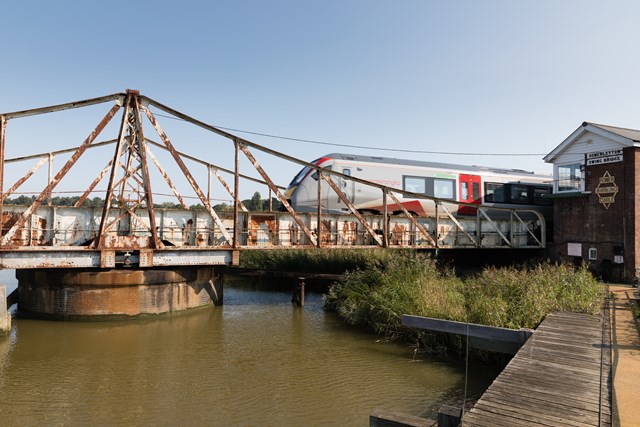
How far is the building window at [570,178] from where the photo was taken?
68.5 ft

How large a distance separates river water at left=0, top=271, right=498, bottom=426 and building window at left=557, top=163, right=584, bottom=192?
13858 mm

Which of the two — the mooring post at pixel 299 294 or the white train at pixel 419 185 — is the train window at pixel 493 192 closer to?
the white train at pixel 419 185

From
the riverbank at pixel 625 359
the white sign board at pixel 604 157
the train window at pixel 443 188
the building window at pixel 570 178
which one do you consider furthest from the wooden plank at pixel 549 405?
the building window at pixel 570 178

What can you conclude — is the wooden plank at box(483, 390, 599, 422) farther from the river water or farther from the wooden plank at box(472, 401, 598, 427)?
the river water

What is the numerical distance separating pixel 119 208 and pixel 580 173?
2008 cm

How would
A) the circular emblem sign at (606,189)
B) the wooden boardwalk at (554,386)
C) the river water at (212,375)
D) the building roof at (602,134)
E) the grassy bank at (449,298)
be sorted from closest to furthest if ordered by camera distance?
the wooden boardwalk at (554,386) → the river water at (212,375) → the grassy bank at (449,298) → the building roof at (602,134) → the circular emblem sign at (606,189)

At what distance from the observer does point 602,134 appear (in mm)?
19688

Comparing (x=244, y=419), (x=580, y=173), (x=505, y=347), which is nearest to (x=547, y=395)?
(x=505, y=347)

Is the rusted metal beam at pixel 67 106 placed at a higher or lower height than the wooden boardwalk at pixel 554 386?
higher

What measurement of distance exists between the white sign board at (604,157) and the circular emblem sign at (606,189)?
57 cm

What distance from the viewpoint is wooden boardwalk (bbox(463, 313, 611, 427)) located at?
5.18 meters

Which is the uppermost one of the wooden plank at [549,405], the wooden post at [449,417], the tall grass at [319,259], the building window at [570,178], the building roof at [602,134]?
the building roof at [602,134]

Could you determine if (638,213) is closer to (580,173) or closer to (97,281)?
(580,173)

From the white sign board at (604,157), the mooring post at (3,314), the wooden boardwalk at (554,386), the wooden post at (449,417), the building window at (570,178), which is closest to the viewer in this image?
the wooden post at (449,417)
